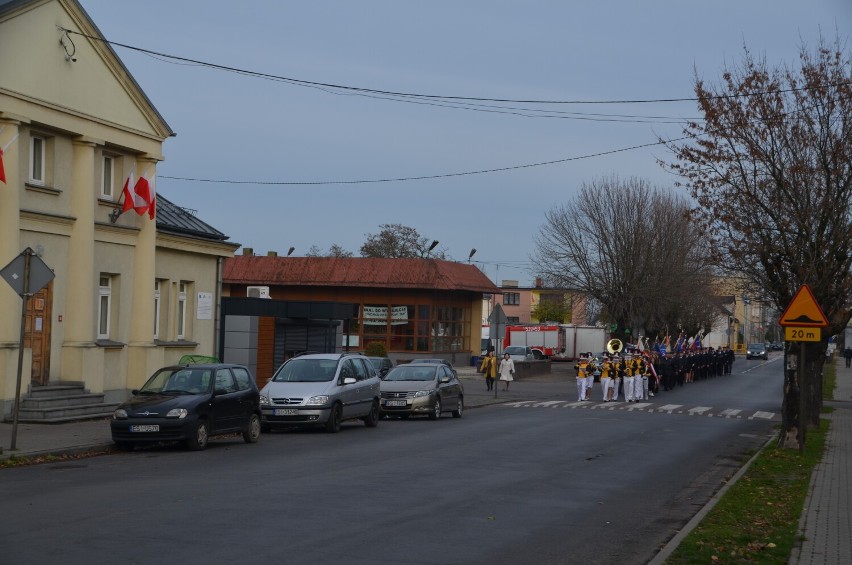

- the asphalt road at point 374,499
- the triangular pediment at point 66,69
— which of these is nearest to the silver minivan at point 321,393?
the asphalt road at point 374,499

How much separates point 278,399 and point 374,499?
34.2ft

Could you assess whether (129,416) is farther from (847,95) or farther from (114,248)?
(847,95)

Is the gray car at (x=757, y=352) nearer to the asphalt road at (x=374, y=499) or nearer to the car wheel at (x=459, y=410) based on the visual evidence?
the car wheel at (x=459, y=410)

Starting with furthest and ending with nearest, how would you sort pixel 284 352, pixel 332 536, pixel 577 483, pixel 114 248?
pixel 284 352 → pixel 114 248 → pixel 577 483 → pixel 332 536

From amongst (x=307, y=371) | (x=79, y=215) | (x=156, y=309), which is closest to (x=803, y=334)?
(x=307, y=371)

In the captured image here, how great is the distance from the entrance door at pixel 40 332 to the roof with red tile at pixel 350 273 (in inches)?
1425

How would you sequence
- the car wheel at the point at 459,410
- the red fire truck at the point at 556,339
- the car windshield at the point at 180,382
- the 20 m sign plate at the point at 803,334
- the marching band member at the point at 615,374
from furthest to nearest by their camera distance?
the red fire truck at the point at 556,339, the marching band member at the point at 615,374, the car wheel at the point at 459,410, the car windshield at the point at 180,382, the 20 m sign plate at the point at 803,334

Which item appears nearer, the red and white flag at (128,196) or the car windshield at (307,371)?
the car windshield at (307,371)

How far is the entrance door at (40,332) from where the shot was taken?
22469 millimetres

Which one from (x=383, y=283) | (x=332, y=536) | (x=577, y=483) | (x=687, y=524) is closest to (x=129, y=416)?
(x=577, y=483)

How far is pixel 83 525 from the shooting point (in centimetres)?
1032

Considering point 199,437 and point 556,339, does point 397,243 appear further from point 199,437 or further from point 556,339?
point 199,437

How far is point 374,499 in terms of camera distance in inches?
500

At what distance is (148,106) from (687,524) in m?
18.3
